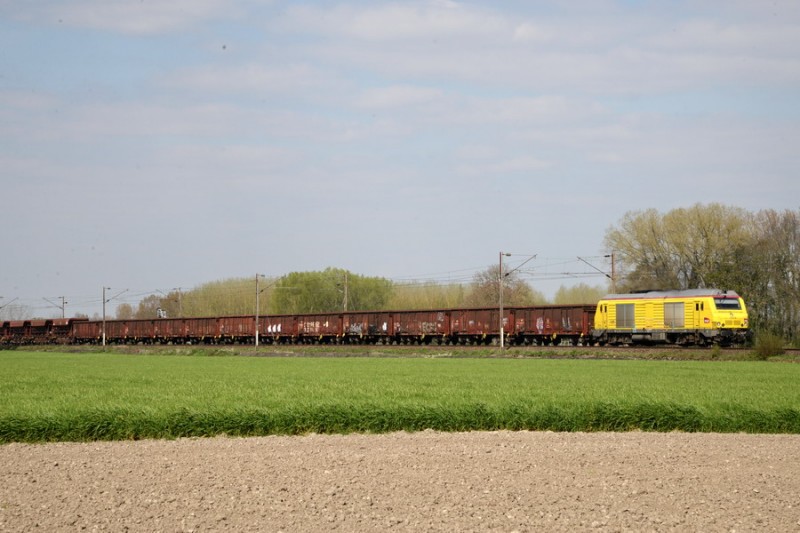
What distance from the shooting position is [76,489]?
11023 mm

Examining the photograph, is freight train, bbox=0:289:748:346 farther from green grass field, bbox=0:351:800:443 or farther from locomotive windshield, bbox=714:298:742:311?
green grass field, bbox=0:351:800:443

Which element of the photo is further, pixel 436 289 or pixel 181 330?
pixel 436 289

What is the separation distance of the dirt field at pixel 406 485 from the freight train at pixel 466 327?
33.2m

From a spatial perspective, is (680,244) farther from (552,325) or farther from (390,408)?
(390,408)

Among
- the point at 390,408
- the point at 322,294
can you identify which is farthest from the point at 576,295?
the point at 390,408

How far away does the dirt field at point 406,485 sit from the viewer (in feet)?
31.3

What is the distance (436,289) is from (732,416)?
4579 inches

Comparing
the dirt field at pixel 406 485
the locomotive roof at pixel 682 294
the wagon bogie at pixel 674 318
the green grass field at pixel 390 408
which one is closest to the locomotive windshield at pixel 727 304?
the wagon bogie at pixel 674 318

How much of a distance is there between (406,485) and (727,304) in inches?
1543

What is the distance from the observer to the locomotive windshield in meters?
46.2

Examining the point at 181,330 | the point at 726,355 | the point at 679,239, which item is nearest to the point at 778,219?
the point at 679,239

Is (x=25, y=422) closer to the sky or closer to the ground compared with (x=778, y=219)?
closer to the ground

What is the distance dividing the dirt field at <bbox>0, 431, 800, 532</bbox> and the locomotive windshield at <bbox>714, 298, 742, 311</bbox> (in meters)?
32.6

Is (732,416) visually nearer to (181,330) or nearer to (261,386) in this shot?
(261,386)
